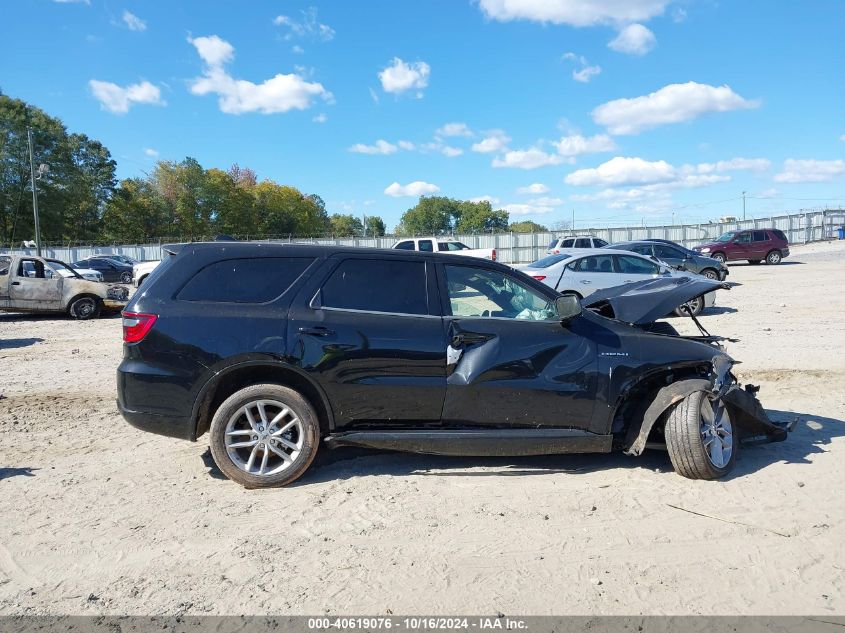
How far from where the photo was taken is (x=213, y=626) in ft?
9.37

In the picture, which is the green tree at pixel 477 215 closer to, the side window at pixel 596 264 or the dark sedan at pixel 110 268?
the dark sedan at pixel 110 268

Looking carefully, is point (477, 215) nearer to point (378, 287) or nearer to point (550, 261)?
point (550, 261)

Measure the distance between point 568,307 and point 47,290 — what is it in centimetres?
1439

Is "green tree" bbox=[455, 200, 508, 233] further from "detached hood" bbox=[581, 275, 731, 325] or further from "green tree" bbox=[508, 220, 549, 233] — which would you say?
"detached hood" bbox=[581, 275, 731, 325]

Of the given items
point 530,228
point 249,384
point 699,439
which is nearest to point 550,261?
point 699,439

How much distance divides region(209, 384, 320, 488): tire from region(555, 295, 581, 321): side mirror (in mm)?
1957

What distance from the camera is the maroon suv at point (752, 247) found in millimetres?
30922

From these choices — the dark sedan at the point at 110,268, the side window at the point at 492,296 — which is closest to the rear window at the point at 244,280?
the side window at the point at 492,296

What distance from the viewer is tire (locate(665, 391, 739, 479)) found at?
440 centimetres

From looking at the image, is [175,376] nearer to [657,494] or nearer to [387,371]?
[387,371]

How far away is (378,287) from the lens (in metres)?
4.60

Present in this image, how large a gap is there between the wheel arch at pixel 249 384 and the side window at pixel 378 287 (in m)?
0.59

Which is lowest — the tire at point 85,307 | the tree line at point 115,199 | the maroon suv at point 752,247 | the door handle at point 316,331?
the tire at point 85,307

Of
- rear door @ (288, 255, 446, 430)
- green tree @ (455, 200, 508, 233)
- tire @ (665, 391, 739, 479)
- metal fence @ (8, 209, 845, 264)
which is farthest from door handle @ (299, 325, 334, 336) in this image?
green tree @ (455, 200, 508, 233)
